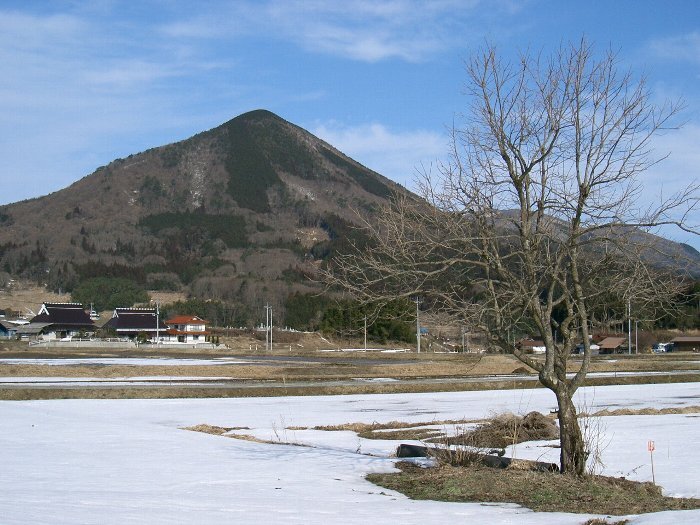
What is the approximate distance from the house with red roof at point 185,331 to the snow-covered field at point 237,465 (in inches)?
3534

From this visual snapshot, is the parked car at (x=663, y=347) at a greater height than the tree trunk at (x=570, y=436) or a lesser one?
lesser

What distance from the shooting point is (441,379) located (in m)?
42.4

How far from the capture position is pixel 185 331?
11588 cm

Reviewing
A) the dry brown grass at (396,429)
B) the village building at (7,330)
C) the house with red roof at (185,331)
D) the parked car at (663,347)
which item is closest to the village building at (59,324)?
the village building at (7,330)

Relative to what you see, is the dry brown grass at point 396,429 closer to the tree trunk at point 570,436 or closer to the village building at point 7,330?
the tree trunk at point 570,436

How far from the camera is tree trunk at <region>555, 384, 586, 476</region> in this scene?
1223 centimetres

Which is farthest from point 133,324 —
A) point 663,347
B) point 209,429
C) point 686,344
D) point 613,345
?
point 209,429

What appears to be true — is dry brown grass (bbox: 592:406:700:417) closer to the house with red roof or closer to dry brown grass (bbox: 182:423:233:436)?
dry brown grass (bbox: 182:423:233:436)

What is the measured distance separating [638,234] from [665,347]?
96.7 meters

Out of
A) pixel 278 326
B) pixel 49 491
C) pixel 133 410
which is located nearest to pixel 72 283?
pixel 278 326

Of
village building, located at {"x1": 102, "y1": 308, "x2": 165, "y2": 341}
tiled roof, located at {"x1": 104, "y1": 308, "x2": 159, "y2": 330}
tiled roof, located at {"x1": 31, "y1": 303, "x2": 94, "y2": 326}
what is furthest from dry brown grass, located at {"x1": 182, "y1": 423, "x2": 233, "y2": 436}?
tiled roof, located at {"x1": 31, "y1": 303, "x2": 94, "y2": 326}

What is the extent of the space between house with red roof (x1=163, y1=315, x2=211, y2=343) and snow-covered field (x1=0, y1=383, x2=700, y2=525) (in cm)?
8976

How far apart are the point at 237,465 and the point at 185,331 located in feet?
341

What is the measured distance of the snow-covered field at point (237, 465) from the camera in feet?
32.9
